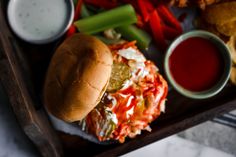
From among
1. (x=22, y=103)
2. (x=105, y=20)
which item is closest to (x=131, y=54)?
(x=105, y=20)

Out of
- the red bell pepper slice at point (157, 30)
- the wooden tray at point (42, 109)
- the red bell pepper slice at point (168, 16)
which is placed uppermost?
the red bell pepper slice at point (168, 16)

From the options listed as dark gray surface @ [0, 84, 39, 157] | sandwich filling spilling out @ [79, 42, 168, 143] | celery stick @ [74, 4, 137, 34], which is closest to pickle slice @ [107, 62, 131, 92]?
sandwich filling spilling out @ [79, 42, 168, 143]

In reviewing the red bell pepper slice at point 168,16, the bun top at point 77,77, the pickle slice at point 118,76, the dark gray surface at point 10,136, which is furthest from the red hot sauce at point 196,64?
the dark gray surface at point 10,136

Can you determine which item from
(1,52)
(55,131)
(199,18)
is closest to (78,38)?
(1,52)

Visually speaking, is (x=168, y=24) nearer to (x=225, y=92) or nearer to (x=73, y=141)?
(x=225, y=92)

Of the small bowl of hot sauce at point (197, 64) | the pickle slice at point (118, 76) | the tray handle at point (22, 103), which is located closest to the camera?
the tray handle at point (22, 103)

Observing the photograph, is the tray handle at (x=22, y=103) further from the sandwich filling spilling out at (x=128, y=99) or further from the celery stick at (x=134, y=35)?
the celery stick at (x=134, y=35)
